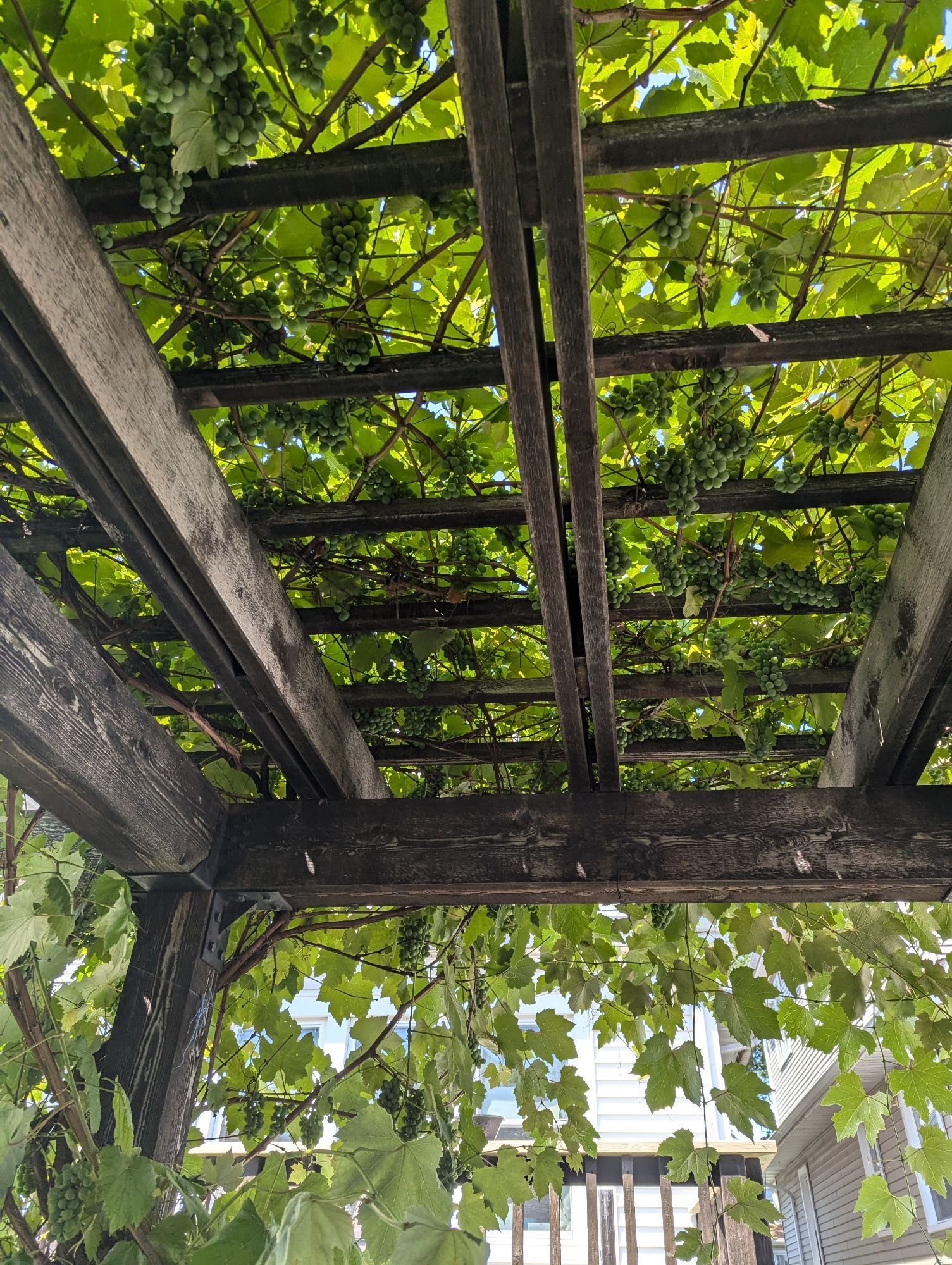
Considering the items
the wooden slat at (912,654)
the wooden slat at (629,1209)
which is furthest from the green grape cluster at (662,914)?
the wooden slat at (629,1209)

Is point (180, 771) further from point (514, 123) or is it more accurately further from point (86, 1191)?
point (514, 123)

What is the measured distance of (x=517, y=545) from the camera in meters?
1.75

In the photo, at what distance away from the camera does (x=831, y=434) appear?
150 cm

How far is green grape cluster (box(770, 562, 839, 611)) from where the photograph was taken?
1.71 metres

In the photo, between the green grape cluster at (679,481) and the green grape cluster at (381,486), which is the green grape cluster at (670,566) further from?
the green grape cluster at (381,486)

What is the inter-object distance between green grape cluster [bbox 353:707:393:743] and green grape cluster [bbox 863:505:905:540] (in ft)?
3.84

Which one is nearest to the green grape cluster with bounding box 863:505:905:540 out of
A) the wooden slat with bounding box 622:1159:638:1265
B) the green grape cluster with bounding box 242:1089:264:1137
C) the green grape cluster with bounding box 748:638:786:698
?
the green grape cluster with bounding box 748:638:786:698

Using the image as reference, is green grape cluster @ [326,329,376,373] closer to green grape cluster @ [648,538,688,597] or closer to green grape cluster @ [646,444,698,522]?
green grape cluster @ [646,444,698,522]

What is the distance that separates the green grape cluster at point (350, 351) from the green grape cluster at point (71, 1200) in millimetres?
1307

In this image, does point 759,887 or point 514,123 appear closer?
point 514,123

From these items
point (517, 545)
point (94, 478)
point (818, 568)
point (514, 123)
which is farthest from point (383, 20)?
point (818, 568)

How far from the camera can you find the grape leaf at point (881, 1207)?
2.49m

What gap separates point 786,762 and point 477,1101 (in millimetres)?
1300

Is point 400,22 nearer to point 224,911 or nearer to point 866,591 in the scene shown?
point 866,591
